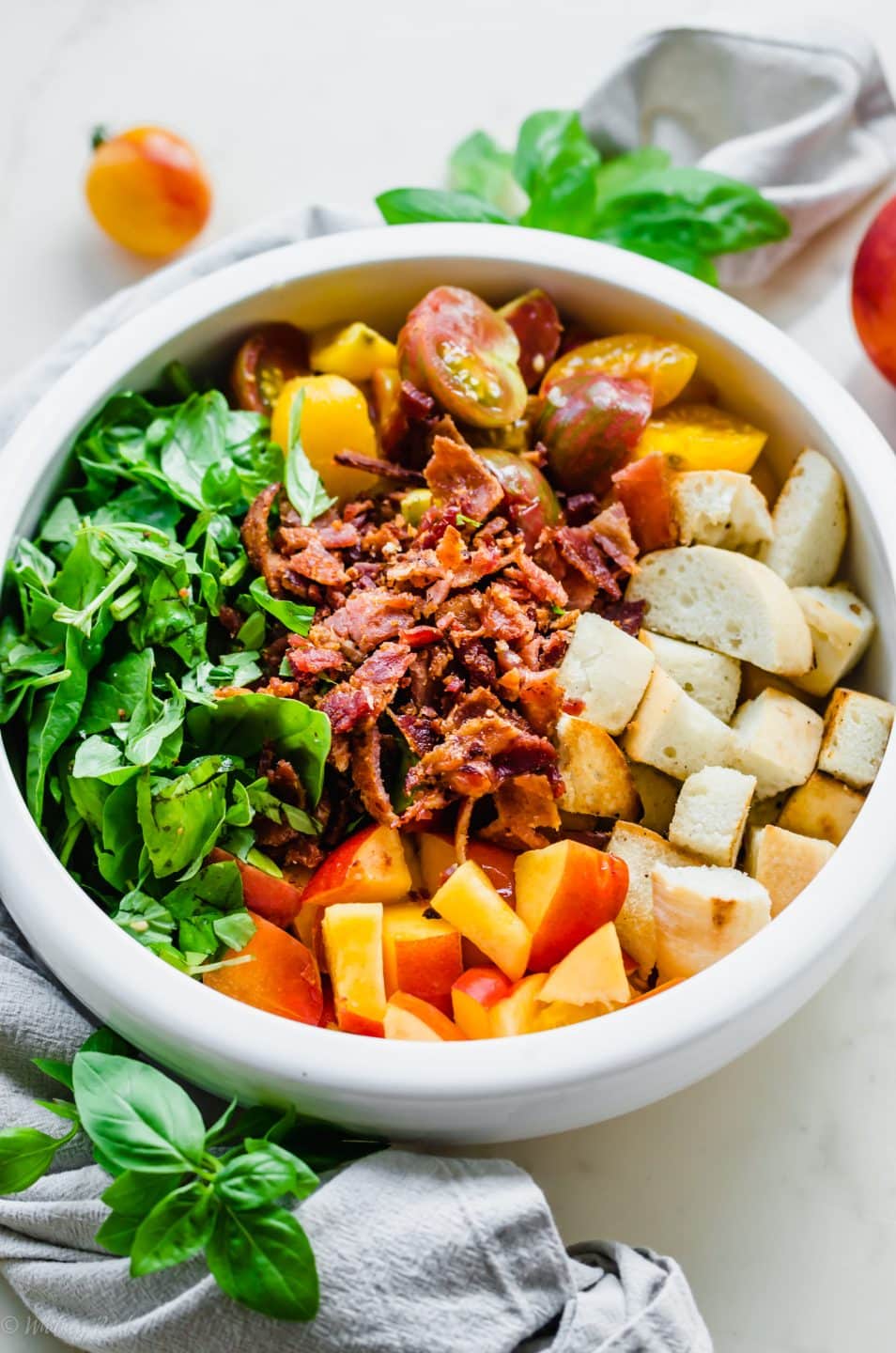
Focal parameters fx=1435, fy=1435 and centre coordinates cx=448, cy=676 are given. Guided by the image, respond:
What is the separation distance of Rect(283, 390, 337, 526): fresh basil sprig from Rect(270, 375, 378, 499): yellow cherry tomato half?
0.02 metres

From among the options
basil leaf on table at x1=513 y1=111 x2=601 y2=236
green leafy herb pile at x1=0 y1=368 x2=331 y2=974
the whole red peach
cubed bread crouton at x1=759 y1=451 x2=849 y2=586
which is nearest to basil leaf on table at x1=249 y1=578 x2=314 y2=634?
green leafy herb pile at x1=0 y1=368 x2=331 y2=974

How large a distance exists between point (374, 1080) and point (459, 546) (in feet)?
2.33

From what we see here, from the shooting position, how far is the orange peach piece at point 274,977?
1.82m

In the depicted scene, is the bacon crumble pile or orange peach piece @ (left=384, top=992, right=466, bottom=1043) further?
the bacon crumble pile

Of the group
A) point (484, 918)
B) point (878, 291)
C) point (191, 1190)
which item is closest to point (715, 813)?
point (484, 918)

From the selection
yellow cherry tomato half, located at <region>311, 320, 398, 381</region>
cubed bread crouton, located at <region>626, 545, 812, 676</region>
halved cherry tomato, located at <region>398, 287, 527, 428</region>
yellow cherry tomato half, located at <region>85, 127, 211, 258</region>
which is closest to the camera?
cubed bread crouton, located at <region>626, 545, 812, 676</region>

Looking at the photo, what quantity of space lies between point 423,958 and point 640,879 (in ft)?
1.00

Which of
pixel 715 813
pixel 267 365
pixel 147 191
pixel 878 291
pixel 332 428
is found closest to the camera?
pixel 715 813

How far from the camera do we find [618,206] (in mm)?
2404

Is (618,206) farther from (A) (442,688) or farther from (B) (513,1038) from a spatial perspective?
(B) (513,1038)

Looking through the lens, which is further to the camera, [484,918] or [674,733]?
[674,733]

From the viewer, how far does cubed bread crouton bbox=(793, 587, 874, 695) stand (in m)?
2.00

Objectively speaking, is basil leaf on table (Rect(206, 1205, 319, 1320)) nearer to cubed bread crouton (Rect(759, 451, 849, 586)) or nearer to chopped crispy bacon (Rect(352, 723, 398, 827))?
chopped crispy bacon (Rect(352, 723, 398, 827))

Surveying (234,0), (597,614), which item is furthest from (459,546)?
(234,0)
